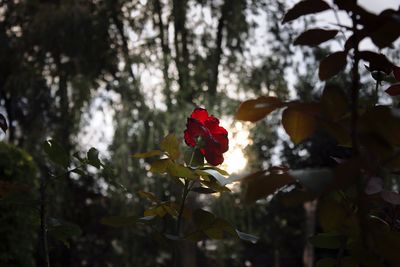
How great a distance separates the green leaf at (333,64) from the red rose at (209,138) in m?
0.17

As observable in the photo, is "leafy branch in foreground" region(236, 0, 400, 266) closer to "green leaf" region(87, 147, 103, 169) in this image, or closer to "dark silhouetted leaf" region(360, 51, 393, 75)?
"dark silhouetted leaf" region(360, 51, 393, 75)

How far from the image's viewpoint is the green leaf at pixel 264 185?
1.24ft

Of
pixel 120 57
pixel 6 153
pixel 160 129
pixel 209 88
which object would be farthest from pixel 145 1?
pixel 6 153

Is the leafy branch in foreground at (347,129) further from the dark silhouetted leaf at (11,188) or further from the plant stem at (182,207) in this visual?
the dark silhouetted leaf at (11,188)

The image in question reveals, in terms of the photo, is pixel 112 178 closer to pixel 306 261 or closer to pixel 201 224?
pixel 201 224

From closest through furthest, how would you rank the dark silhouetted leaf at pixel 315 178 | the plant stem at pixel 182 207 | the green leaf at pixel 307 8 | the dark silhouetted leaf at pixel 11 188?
the dark silhouetted leaf at pixel 315 178
the green leaf at pixel 307 8
the plant stem at pixel 182 207
the dark silhouetted leaf at pixel 11 188

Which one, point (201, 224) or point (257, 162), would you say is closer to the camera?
point (201, 224)

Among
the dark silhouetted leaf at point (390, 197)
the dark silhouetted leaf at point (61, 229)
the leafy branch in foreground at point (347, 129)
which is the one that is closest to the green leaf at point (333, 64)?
the leafy branch in foreground at point (347, 129)

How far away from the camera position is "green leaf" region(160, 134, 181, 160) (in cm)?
61

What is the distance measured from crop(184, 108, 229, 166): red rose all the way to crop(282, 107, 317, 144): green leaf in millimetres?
162

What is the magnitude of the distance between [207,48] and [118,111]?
1534 millimetres

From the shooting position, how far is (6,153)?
129 inches

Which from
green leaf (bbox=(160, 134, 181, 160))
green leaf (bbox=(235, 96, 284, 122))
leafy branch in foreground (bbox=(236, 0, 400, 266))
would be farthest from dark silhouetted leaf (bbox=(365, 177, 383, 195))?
green leaf (bbox=(160, 134, 181, 160))

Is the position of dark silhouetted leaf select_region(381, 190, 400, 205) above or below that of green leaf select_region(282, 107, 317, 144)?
below
